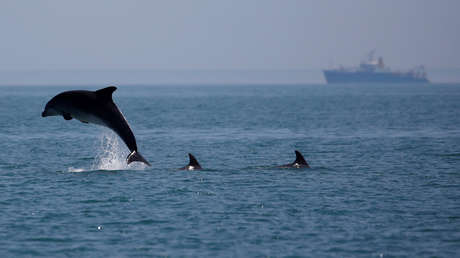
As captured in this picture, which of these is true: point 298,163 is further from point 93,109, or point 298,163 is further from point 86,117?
point 86,117

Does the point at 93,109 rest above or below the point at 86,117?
above

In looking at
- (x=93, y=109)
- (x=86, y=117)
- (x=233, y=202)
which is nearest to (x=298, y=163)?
(x=233, y=202)

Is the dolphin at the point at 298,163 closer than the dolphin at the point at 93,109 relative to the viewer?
No

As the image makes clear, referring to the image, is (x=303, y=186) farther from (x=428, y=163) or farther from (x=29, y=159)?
(x=29, y=159)

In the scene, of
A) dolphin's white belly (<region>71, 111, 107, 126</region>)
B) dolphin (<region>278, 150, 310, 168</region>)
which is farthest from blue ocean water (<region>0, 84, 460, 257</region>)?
dolphin's white belly (<region>71, 111, 107, 126</region>)

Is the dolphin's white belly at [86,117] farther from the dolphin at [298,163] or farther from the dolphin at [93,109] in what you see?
the dolphin at [298,163]

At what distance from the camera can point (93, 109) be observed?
22.5 metres

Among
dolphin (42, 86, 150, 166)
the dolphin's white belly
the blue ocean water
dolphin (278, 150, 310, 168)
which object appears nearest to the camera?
the blue ocean water

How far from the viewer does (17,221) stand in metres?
18.2

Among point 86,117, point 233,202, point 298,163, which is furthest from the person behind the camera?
point 298,163

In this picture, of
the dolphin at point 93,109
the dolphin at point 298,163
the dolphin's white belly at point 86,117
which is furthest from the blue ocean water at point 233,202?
the dolphin's white belly at point 86,117

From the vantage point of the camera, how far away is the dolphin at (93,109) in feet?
71.7

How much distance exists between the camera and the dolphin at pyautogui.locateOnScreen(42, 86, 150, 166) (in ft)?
71.7

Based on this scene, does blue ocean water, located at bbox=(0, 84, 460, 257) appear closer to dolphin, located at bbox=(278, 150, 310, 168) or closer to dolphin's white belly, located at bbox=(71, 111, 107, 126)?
dolphin, located at bbox=(278, 150, 310, 168)
